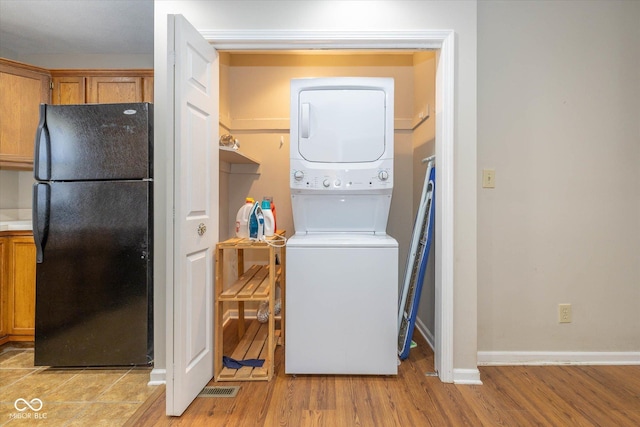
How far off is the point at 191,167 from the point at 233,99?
5.11 feet

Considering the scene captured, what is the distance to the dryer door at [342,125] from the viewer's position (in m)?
2.24

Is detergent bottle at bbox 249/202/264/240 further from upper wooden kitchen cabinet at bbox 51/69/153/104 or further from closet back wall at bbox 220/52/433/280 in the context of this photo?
upper wooden kitchen cabinet at bbox 51/69/153/104

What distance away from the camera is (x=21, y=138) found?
276 cm

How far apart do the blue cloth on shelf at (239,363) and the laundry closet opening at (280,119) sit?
36.4 inches

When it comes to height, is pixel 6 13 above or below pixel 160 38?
above

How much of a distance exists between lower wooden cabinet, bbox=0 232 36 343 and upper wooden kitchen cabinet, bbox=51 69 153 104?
131cm

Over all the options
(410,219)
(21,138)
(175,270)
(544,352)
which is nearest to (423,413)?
(544,352)

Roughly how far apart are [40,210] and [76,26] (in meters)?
1.68

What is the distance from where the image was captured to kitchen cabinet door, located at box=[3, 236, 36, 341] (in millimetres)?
2473

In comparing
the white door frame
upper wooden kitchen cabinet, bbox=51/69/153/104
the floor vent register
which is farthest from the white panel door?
upper wooden kitchen cabinet, bbox=51/69/153/104

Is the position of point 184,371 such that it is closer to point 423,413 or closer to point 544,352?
point 423,413

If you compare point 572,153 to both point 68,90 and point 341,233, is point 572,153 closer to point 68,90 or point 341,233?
point 341,233

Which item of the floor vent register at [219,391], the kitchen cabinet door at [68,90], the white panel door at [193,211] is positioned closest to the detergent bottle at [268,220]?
the white panel door at [193,211]

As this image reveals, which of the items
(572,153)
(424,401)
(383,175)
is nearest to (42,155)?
(383,175)
